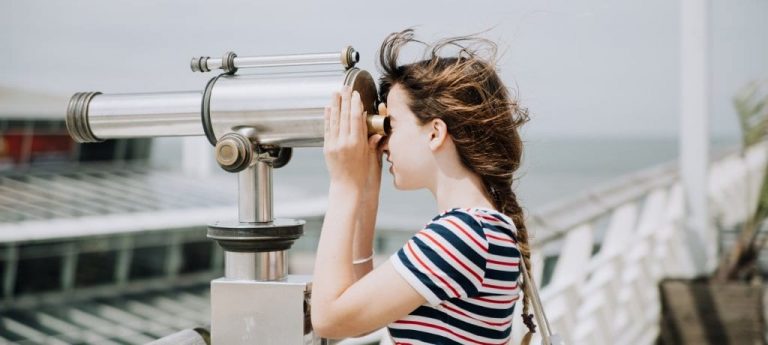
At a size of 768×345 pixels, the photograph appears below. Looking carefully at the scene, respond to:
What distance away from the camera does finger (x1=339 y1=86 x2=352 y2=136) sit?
3.45ft

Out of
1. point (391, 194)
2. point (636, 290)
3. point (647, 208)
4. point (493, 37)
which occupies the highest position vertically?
point (493, 37)

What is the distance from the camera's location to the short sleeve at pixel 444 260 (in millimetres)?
1074

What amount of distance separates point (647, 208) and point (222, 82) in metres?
3.93

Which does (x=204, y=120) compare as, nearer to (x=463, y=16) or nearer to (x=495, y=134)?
(x=495, y=134)

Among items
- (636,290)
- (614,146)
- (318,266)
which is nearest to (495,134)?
(318,266)

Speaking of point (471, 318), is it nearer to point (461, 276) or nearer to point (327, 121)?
point (461, 276)

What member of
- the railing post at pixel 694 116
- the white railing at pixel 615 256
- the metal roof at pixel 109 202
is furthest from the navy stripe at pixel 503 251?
the metal roof at pixel 109 202

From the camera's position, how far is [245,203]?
113cm

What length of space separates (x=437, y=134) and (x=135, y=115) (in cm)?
41

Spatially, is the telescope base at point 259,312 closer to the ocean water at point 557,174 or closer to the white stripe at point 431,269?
the white stripe at point 431,269

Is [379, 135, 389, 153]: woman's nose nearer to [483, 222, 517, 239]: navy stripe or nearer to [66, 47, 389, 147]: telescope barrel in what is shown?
[66, 47, 389, 147]: telescope barrel

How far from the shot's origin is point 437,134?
1.16 meters

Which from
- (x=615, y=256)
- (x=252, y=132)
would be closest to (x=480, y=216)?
(x=252, y=132)

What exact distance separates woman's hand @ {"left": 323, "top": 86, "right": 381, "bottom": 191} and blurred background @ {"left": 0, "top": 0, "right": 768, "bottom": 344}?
0.10 meters
